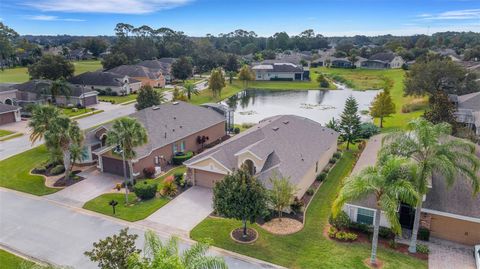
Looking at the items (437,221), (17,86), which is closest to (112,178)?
(437,221)

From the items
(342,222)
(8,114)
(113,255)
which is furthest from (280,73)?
(113,255)

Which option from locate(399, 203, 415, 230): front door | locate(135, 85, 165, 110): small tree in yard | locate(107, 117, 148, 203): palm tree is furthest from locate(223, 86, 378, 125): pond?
locate(399, 203, 415, 230): front door

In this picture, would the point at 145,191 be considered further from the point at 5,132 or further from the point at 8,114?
the point at 8,114

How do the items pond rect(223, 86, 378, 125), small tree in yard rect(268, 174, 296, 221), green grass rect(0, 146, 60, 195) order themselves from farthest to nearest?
pond rect(223, 86, 378, 125) → green grass rect(0, 146, 60, 195) → small tree in yard rect(268, 174, 296, 221)

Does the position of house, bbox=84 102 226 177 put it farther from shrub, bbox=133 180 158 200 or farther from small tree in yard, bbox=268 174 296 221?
small tree in yard, bbox=268 174 296 221

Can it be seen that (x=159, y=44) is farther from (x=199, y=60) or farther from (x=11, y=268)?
(x=11, y=268)

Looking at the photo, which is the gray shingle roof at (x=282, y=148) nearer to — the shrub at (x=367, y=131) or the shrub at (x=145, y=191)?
the shrub at (x=145, y=191)

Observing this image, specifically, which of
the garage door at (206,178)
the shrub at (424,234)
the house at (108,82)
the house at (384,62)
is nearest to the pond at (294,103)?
the house at (108,82)
